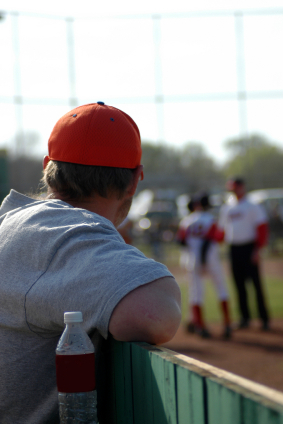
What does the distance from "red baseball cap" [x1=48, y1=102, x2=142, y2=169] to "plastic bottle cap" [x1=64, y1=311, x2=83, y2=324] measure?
0.62m

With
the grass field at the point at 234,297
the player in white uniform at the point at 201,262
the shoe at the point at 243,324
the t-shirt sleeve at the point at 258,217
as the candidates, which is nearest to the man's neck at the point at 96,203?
the player in white uniform at the point at 201,262

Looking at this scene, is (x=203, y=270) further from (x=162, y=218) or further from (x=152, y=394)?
(x=162, y=218)

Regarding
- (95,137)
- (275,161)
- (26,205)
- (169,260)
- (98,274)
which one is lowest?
(169,260)

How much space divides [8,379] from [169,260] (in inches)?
637

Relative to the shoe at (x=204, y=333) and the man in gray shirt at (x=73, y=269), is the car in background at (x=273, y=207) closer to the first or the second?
the shoe at (x=204, y=333)

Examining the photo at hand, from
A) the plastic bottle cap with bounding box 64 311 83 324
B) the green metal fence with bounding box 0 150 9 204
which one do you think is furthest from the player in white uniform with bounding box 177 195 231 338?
the green metal fence with bounding box 0 150 9 204

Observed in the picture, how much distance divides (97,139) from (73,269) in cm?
55

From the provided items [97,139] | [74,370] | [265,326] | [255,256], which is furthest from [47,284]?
[265,326]

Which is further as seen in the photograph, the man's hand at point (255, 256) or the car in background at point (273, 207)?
the car in background at point (273, 207)

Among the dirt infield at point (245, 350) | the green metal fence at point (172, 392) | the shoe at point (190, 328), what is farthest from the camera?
the shoe at point (190, 328)

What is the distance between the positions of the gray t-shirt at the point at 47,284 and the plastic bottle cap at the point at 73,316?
0.08 m

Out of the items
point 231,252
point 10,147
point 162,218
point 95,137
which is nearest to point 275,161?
point 162,218

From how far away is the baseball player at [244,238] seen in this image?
24.4ft

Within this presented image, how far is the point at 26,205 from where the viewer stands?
1775mm
